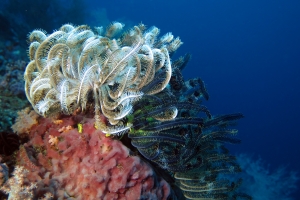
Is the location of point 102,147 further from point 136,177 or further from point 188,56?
point 188,56

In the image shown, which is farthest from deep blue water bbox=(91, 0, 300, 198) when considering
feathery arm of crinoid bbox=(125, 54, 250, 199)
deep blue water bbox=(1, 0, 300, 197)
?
feathery arm of crinoid bbox=(125, 54, 250, 199)

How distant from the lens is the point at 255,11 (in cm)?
11038

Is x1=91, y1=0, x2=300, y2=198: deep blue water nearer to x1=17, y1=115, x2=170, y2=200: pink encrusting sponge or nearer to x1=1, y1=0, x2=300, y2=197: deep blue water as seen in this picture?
x1=1, y1=0, x2=300, y2=197: deep blue water

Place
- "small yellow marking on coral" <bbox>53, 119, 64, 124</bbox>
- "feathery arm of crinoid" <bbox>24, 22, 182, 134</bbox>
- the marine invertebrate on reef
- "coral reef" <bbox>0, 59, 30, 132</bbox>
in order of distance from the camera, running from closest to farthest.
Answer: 1. "feathery arm of crinoid" <bbox>24, 22, 182, 134</bbox>
2. the marine invertebrate on reef
3. "small yellow marking on coral" <bbox>53, 119, 64, 124</bbox>
4. "coral reef" <bbox>0, 59, 30, 132</bbox>

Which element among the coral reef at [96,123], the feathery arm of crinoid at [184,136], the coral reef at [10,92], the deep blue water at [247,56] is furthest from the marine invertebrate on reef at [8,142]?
the deep blue water at [247,56]

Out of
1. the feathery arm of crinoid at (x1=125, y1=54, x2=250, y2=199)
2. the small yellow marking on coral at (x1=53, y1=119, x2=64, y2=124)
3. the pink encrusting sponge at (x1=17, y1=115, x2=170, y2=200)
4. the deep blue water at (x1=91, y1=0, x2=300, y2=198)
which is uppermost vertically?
the deep blue water at (x1=91, y1=0, x2=300, y2=198)

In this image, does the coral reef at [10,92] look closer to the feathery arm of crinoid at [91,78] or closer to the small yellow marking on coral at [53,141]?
the feathery arm of crinoid at [91,78]

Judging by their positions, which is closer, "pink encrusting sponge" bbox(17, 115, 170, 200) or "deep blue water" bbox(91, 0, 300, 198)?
"pink encrusting sponge" bbox(17, 115, 170, 200)

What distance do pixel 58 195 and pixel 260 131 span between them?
6070 centimetres

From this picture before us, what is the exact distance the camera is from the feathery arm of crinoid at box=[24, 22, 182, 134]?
2822mm

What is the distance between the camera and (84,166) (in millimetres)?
2779

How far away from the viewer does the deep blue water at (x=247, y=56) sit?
57656 mm

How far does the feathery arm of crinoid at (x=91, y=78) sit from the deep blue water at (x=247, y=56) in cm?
4317

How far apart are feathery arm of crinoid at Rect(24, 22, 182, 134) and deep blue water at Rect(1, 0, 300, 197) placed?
43166 mm
